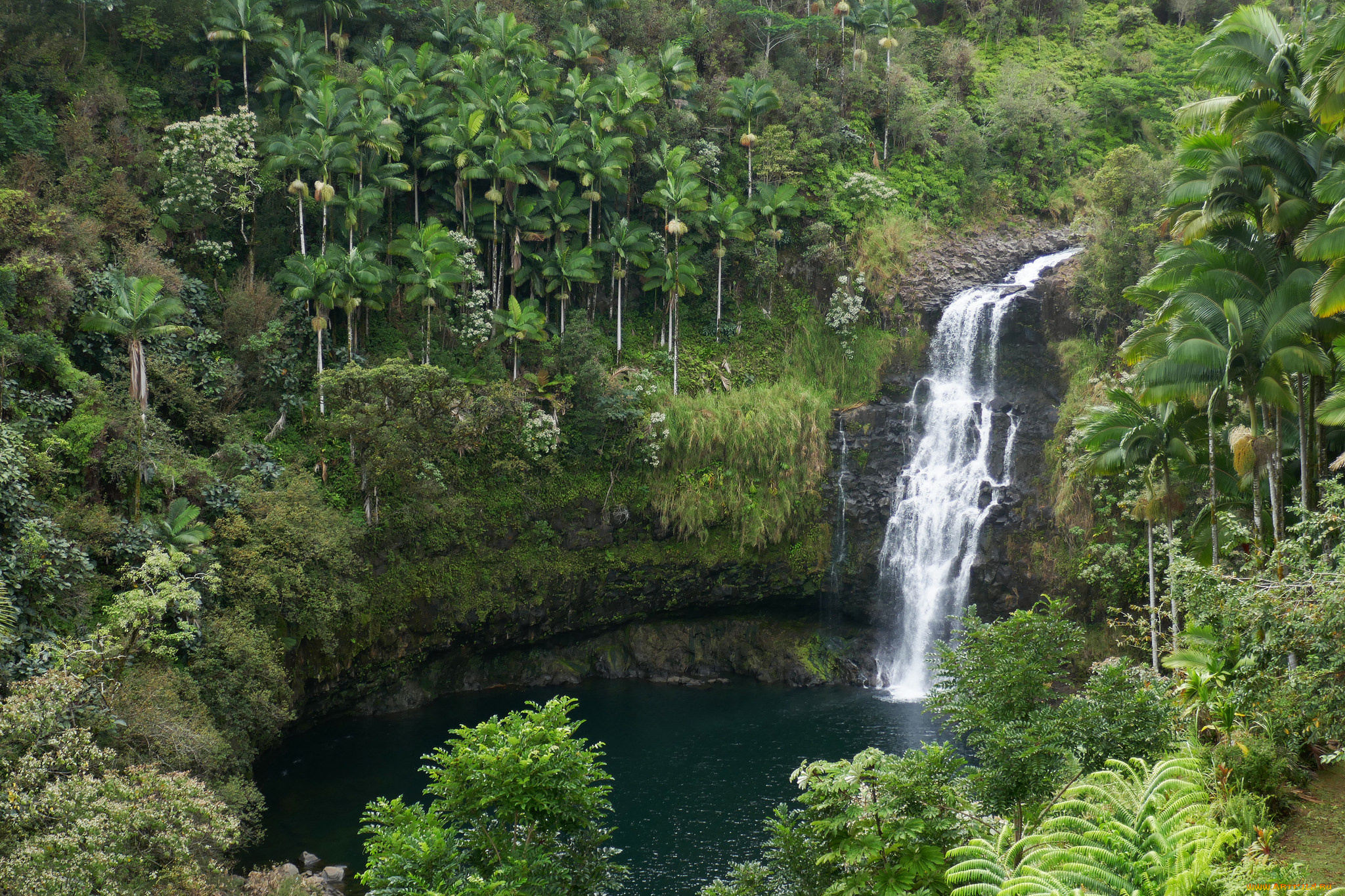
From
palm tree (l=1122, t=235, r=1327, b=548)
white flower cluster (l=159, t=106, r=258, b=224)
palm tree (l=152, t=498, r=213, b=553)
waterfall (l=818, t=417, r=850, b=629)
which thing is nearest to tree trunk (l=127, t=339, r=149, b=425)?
palm tree (l=152, t=498, r=213, b=553)

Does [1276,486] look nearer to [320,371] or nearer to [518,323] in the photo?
[518,323]

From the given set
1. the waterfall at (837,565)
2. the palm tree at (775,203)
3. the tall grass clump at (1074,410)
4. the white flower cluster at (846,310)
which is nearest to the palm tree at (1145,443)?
the tall grass clump at (1074,410)

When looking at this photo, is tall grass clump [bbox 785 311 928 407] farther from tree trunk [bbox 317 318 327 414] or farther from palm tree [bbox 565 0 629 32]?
tree trunk [bbox 317 318 327 414]

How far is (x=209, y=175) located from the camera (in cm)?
3150

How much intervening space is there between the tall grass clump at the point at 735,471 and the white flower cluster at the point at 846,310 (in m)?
5.48

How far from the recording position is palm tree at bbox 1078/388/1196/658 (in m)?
21.6

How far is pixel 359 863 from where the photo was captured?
74.4 ft

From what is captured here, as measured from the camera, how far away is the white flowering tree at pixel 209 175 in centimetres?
3102

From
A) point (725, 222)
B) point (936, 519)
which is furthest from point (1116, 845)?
point (725, 222)

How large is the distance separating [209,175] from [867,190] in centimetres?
2538

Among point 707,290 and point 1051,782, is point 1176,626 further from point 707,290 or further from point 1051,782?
point 707,290

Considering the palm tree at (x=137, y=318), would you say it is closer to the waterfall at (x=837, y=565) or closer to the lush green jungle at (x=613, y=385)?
the lush green jungle at (x=613, y=385)

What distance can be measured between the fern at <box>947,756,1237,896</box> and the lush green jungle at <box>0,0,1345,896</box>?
0.09m

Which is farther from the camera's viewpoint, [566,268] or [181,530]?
[566,268]
